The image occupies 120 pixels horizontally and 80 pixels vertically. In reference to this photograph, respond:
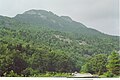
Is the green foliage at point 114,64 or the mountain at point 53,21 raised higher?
the mountain at point 53,21

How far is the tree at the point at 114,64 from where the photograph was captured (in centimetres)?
427

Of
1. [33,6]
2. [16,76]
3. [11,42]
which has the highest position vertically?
[33,6]

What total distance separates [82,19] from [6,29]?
2.17 ft

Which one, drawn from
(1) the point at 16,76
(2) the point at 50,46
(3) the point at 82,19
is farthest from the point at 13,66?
(3) the point at 82,19

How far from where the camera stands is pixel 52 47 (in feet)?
14.5

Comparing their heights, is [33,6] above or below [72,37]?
above

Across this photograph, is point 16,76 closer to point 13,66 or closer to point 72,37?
point 13,66

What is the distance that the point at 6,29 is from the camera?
443 cm

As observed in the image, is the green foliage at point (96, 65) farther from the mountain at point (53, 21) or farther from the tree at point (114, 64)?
the mountain at point (53, 21)

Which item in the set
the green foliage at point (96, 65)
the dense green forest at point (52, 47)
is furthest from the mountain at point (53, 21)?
the green foliage at point (96, 65)

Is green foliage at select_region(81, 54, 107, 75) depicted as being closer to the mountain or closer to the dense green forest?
the dense green forest

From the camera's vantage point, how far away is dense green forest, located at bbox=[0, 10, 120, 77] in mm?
4309

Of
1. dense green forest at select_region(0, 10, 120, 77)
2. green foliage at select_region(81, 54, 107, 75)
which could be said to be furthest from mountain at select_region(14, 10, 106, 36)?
green foliage at select_region(81, 54, 107, 75)

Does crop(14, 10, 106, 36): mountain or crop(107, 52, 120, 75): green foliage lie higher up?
crop(14, 10, 106, 36): mountain
